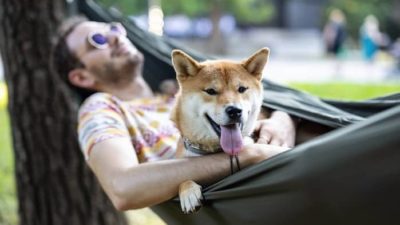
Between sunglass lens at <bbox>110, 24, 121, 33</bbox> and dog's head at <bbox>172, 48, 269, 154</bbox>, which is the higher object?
sunglass lens at <bbox>110, 24, 121, 33</bbox>

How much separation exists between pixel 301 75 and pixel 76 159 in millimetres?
10241

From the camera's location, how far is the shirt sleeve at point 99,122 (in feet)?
7.68

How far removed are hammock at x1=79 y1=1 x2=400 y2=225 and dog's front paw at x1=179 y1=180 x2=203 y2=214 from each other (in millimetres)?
25

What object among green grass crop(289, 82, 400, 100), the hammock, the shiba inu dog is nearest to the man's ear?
the shiba inu dog

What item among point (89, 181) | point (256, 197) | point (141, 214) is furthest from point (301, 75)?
point (256, 197)

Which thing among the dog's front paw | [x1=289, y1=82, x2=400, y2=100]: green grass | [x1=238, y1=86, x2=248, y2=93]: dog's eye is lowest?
the dog's front paw

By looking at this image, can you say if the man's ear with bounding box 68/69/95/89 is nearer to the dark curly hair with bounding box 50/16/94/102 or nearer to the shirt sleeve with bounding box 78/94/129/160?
the dark curly hair with bounding box 50/16/94/102

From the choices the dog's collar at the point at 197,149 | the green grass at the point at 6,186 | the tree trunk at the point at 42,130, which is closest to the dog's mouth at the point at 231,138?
the dog's collar at the point at 197,149

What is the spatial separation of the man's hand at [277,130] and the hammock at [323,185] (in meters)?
0.37

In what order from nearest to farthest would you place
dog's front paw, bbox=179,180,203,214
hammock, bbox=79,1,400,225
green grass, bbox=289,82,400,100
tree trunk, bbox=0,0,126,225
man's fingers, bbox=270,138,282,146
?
hammock, bbox=79,1,400,225 < dog's front paw, bbox=179,180,203,214 < man's fingers, bbox=270,138,282,146 < tree trunk, bbox=0,0,126,225 < green grass, bbox=289,82,400,100

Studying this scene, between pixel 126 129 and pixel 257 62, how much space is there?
0.55 m

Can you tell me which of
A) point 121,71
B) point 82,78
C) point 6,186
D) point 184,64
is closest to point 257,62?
point 184,64

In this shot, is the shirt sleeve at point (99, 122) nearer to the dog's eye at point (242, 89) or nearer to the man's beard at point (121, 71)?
the man's beard at point (121, 71)

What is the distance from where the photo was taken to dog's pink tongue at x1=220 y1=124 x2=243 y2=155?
2.05 m
